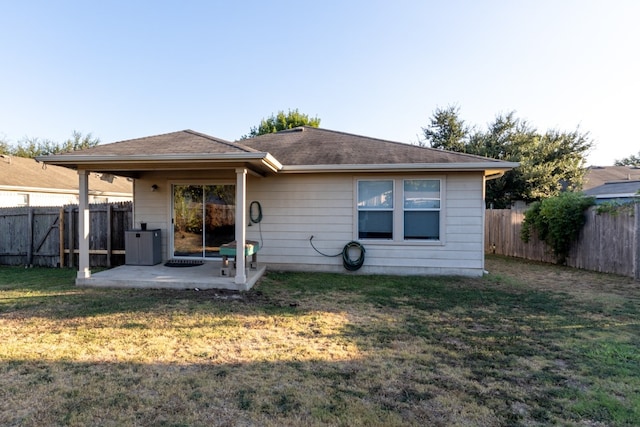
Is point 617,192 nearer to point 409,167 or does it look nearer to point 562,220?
point 562,220

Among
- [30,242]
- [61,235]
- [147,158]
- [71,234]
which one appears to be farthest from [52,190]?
[147,158]

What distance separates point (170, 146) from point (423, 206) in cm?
552

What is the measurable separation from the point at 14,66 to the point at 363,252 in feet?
64.0

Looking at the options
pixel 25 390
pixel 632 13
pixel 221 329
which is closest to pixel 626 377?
pixel 221 329

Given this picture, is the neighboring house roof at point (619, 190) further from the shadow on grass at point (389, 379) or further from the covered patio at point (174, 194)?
the covered patio at point (174, 194)

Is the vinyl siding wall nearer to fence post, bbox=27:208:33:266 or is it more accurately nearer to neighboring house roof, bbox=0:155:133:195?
fence post, bbox=27:208:33:266

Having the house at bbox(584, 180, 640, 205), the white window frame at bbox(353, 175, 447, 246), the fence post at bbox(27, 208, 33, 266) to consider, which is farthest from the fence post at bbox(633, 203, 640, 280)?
the fence post at bbox(27, 208, 33, 266)

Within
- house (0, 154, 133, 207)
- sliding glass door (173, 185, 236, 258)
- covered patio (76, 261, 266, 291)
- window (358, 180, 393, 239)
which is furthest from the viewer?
house (0, 154, 133, 207)

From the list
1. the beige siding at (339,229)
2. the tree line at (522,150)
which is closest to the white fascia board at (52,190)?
the beige siding at (339,229)

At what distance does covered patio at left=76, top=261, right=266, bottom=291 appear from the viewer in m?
6.34

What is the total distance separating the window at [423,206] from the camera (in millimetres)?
7867

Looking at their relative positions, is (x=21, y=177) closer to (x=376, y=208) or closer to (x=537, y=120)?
(x=376, y=208)

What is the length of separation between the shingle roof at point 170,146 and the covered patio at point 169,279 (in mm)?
2374

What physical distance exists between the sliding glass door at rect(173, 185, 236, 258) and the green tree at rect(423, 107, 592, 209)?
Result: 46.1ft
